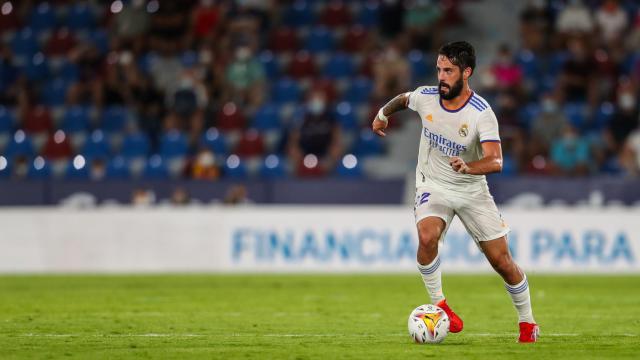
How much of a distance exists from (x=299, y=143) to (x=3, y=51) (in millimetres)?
8691

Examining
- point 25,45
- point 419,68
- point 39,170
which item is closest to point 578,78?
point 419,68

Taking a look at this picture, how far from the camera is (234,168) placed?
23.3 meters

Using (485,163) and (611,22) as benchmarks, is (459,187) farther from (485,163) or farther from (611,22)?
(611,22)

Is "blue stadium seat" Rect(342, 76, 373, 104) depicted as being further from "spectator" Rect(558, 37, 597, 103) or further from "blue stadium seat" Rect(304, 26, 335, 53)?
"spectator" Rect(558, 37, 597, 103)

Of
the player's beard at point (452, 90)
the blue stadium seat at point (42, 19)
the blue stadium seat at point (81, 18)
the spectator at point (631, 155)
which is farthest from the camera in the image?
the blue stadium seat at point (42, 19)

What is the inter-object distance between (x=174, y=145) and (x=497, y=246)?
49.8 ft

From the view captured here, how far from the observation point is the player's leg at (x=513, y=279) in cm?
977

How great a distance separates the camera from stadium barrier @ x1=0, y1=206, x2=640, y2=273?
20.5 meters

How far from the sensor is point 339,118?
24.3 m

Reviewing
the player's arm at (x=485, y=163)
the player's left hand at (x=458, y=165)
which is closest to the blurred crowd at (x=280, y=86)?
the player's arm at (x=485, y=163)

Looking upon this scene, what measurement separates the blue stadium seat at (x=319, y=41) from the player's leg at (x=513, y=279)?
17.2m

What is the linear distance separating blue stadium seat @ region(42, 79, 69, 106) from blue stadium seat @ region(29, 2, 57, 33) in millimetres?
2529

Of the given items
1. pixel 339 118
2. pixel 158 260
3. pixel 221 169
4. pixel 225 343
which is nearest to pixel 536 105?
pixel 339 118

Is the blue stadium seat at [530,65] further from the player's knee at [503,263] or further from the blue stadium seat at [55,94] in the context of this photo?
the player's knee at [503,263]
